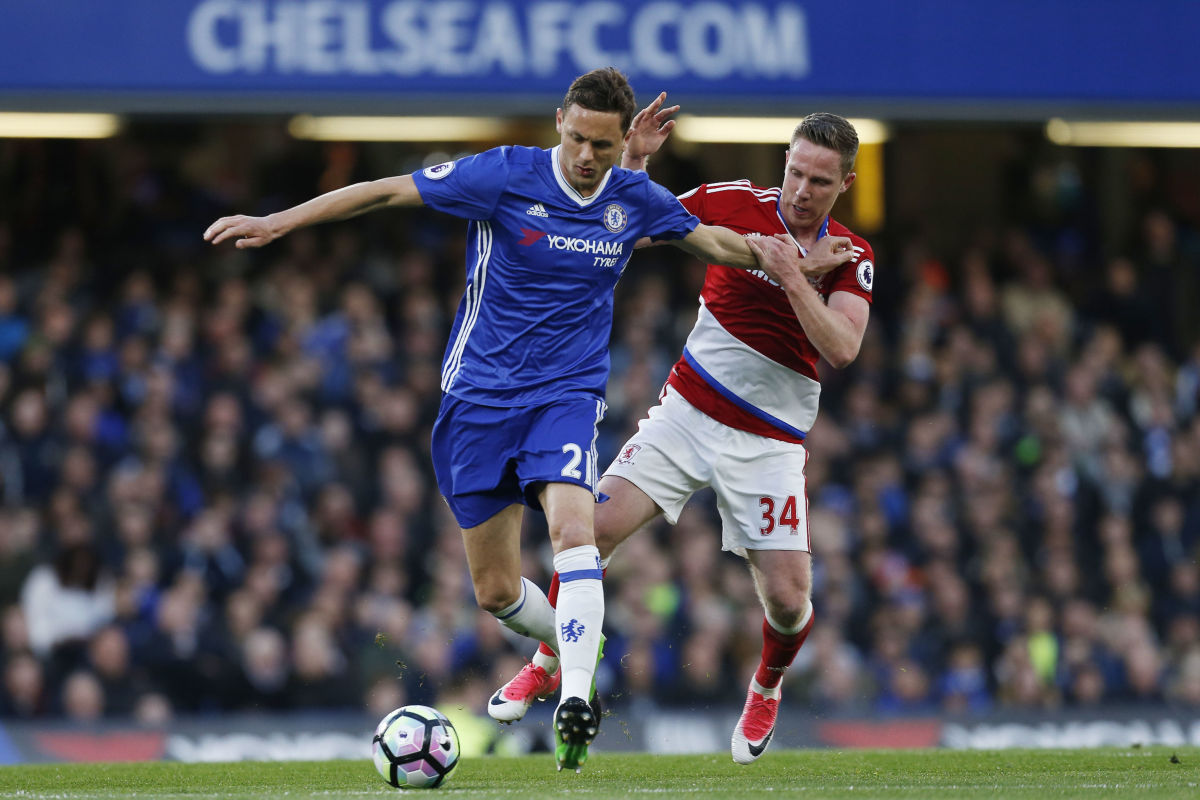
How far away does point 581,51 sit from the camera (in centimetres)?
1220

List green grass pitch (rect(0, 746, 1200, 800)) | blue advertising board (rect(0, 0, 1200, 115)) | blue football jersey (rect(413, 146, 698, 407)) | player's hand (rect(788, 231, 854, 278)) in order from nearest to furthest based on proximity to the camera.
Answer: green grass pitch (rect(0, 746, 1200, 800))
blue football jersey (rect(413, 146, 698, 407))
player's hand (rect(788, 231, 854, 278))
blue advertising board (rect(0, 0, 1200, 115))

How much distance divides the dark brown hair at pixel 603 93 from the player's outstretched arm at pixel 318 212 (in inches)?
26.9

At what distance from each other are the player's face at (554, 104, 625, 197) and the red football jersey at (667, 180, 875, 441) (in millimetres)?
941

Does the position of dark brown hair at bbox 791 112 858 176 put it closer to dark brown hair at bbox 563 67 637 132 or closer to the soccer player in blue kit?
the soccer player in blue kit

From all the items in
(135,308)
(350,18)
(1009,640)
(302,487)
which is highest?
(350,18)

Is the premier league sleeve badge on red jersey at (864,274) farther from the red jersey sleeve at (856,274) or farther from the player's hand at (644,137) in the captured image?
the player's hand at (644,137)

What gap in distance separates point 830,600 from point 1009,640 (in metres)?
1.34

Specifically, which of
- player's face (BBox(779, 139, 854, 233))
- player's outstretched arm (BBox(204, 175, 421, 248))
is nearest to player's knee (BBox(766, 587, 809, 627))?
player's face (BBox(779, 139, 854, 233))

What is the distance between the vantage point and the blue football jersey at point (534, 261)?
625 centimetres

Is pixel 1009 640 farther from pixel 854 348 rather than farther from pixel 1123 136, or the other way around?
pixel 854 348

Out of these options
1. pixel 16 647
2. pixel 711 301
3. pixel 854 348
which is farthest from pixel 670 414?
pixel 16 647

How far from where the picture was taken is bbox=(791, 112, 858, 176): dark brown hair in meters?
6.83

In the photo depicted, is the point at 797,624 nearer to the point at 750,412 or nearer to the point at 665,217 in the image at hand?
the point at 750,412

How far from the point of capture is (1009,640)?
40.2ft
